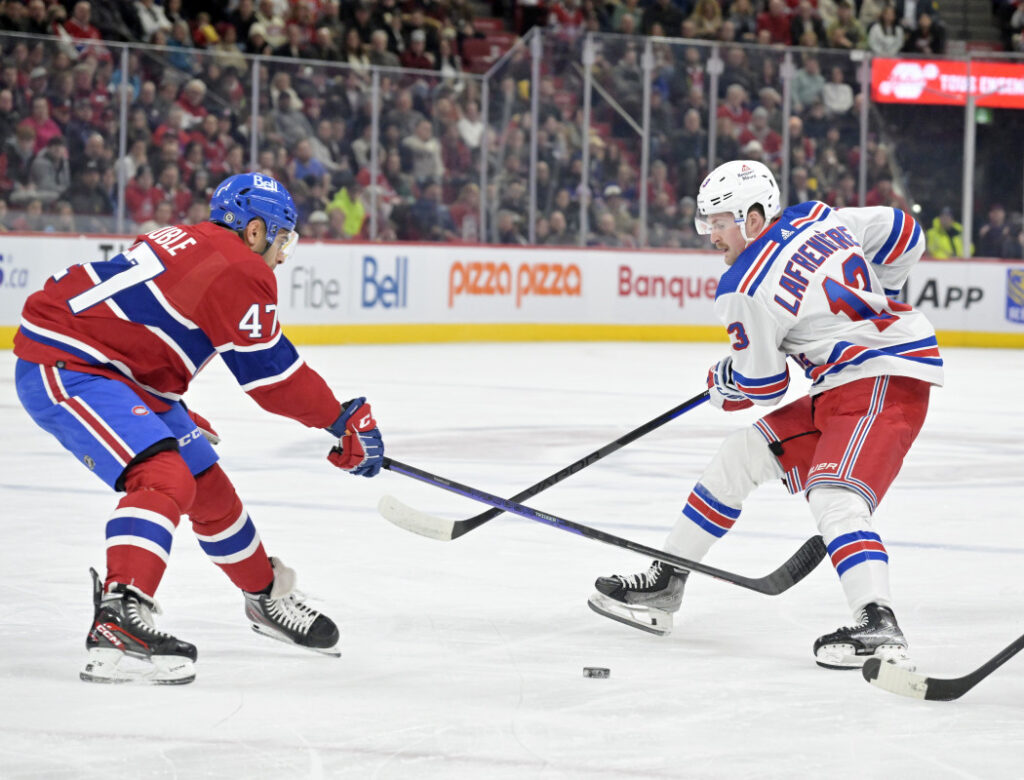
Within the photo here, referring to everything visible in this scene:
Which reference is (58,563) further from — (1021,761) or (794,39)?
(794,39)

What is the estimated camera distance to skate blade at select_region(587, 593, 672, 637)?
3.40m

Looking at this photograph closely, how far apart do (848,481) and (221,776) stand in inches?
55.5

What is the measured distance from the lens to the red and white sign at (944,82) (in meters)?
12.7

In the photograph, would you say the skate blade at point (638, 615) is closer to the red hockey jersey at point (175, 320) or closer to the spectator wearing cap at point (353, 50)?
the red hockey jersey at point (175, 320)

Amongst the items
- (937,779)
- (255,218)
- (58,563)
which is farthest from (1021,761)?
(58,563)

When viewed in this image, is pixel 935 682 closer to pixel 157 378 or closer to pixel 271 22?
pixel 157 378

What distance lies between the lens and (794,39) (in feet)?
46.9

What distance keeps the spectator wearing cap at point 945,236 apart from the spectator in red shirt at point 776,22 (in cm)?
267

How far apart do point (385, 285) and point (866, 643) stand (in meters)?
8.84

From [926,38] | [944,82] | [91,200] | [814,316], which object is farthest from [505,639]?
[926,38]

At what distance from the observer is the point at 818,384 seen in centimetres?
335

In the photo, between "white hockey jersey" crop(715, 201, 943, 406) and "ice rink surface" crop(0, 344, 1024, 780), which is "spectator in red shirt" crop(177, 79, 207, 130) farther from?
"white hockey jersey" crop(715, 201, 943, 406)

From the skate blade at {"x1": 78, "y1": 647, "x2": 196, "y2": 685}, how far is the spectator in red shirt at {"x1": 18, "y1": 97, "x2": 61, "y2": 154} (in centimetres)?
781

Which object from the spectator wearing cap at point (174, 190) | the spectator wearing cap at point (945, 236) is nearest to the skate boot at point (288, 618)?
the spectator wearing cap at point (174, 190)
